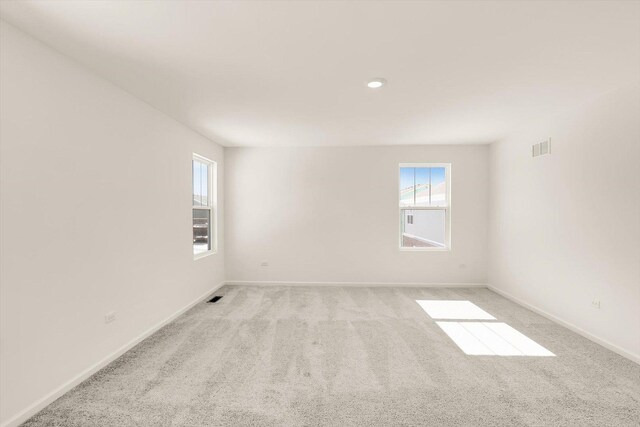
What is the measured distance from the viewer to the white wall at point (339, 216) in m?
4.92

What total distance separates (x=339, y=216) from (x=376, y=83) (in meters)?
2.79

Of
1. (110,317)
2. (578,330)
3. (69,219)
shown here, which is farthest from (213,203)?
(578,330)

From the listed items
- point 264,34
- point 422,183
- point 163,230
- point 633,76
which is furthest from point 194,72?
point 422,183

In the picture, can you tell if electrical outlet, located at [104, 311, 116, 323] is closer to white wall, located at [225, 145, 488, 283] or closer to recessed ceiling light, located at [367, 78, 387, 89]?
white wall, located at [225, 145, 488, 283]

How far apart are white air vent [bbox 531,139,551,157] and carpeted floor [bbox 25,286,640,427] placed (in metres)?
2.09

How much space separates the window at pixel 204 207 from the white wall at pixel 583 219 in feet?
15.5

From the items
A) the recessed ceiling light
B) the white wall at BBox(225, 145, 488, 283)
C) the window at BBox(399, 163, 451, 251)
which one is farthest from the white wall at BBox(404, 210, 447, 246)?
the recessed ceiling light

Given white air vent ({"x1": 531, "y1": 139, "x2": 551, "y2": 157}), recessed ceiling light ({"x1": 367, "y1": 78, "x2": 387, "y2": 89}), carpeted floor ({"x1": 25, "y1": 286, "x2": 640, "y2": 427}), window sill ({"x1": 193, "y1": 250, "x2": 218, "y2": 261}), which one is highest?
recessed ceiling light ({"x1": 367, "y1": 78, "x2": 387, "y2": 89})

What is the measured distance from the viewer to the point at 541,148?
11.7 feet

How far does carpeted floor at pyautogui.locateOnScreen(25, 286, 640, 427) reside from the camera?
1792 millimetres

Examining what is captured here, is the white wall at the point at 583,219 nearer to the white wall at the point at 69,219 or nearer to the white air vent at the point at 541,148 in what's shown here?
the white air vent at the point at 541,148

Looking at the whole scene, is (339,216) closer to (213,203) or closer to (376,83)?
(213,203)

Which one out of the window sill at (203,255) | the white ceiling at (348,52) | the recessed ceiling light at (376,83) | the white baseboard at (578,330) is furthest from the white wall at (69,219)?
the white baseboard at (578,330)

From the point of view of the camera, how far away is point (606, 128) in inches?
107
